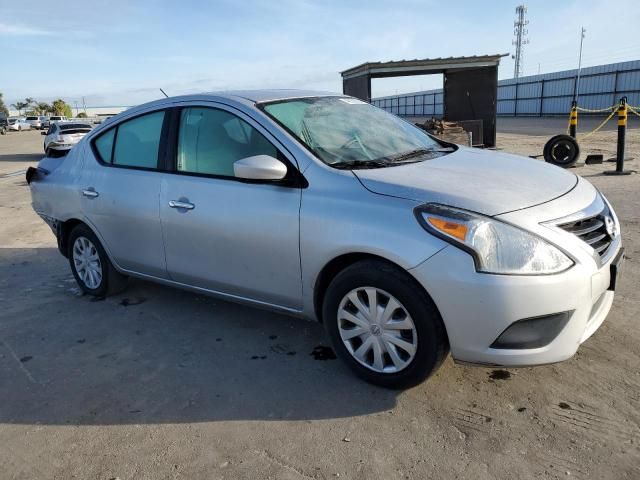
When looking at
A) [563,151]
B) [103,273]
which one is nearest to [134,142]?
[103,273]

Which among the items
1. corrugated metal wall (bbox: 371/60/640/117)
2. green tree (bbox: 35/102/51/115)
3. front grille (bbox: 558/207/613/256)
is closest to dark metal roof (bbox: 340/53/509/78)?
front grille (bbox: 558/207/613/256)

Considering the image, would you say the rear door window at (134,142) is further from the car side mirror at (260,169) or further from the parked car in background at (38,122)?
the parked car in background at (38,122)

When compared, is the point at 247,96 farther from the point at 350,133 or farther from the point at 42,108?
the point at 42,108

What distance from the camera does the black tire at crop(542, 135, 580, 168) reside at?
35.7 feet

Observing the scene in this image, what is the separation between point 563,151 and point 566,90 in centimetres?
3038

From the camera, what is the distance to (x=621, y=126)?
9.70 meters

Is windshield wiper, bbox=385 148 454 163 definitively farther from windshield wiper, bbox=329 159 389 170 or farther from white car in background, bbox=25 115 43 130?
white car in background, bbox=25 115 43 130

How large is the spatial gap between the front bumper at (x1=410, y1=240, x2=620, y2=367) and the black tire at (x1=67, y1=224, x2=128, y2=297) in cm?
296

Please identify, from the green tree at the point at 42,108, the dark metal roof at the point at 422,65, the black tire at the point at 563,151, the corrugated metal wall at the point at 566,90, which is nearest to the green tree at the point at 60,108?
the green tree at the point at 42,108

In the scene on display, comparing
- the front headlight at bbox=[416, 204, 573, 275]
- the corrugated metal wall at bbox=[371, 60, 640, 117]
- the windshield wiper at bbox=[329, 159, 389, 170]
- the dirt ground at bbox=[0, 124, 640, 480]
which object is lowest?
the dirt ground at bbox=[0, 124, 640, 480]

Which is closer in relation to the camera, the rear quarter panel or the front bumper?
the front bumper

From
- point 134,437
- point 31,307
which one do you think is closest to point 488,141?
point 31,307

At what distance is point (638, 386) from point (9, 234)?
7444 mm

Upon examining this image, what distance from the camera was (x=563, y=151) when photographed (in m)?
11.1
